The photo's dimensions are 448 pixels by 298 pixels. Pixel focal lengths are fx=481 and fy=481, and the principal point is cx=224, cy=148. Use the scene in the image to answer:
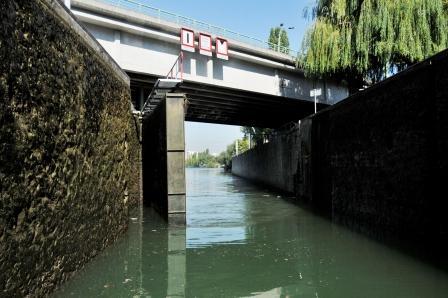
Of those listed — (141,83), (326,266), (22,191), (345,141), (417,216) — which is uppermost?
(141,83)

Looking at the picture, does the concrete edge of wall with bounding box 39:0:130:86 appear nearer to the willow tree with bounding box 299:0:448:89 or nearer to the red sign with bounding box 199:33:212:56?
the red sign with bounding box 199:33:212:56

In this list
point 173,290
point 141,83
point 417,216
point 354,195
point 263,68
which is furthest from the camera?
point 263,68

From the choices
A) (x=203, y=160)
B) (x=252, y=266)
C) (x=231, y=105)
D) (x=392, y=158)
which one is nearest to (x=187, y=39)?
(x=231, y=105)

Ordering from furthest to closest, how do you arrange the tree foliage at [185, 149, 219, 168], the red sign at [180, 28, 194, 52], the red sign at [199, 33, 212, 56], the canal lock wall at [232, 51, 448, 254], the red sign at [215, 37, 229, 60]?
the tree foliage at [185, 149, 219, 168] < the red sign at [215, 37, 229, 60] < the red sign at [199, 33, 212, 56] < the red sign at [180, 28, 194, 52] < the canal lock wall at [232, 51, 448, 254]

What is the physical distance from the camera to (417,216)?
9039mm

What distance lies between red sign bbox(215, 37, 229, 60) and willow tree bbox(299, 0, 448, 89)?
3.91m

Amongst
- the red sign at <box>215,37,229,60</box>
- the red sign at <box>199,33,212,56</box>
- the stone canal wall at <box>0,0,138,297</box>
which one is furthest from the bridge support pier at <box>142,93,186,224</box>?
the red sign at <box>215,37,229,60</box>

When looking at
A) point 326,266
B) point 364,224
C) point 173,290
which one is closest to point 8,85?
point 173,290

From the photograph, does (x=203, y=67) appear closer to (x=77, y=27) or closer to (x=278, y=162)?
(x=278, y=162)

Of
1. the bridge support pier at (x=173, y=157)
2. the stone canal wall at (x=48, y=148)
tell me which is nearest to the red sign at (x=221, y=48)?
the bridge support pier at (x=173, y=157)

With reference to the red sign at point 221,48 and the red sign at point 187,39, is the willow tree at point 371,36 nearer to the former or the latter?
the red sign at point 221,48

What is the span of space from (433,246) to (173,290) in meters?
4.83

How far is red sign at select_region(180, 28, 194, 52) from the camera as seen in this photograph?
19828 mm

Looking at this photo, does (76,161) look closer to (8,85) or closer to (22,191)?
(22,191)
